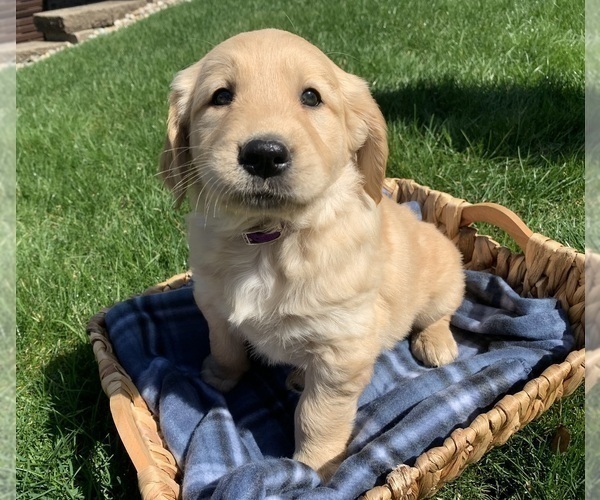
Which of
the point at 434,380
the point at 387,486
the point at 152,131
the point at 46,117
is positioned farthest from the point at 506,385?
the point at 46,117

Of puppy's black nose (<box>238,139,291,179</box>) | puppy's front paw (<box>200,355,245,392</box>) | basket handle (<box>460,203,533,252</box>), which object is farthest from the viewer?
basket handle (<box>460,203,533,252</box>)

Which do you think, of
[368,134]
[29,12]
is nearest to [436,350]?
[368,134]

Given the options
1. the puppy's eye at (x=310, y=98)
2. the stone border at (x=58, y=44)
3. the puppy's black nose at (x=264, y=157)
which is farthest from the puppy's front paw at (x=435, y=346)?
the stone border at (x=58, y=44)

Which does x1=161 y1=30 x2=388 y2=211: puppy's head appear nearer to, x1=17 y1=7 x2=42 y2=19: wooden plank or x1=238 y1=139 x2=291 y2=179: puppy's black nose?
x1=238 y1=139 x2=291 y2=179: puppy's black nose

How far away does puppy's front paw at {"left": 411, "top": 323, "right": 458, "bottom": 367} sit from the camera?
2.49 m

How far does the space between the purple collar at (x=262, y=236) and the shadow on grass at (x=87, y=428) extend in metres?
0.91

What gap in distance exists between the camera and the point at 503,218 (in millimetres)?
2697

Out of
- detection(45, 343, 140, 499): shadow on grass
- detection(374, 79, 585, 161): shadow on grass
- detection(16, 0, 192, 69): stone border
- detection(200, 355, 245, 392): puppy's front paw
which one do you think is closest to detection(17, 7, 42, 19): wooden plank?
detection(16, 0, 192, 69): stone border

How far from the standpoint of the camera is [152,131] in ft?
14.6

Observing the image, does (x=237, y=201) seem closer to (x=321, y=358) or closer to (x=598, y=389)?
(x=321, y=358)

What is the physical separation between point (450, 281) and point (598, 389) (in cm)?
69

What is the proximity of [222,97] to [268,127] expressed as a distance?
0.33 meters

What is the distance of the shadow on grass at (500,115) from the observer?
345 centimetres

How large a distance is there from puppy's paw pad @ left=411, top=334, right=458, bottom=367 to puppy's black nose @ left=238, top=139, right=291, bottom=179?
133 cm
